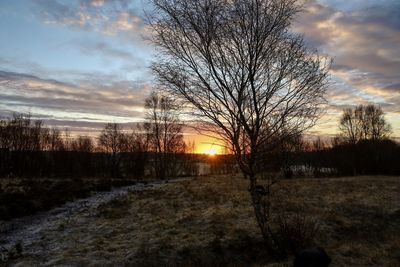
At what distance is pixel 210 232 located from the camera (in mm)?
15664

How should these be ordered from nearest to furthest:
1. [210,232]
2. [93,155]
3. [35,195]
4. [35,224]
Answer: [210,232] → [35,224] → [35,195] → [93,155]

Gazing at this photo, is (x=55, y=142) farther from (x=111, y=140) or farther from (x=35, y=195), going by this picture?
(x=35, y=195)

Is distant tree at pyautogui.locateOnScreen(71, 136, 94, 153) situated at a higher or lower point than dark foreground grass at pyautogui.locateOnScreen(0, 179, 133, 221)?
higher

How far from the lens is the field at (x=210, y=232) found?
12430 millimetres

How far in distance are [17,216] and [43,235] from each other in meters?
5.81

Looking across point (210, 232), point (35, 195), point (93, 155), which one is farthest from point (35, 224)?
point (93, 155)

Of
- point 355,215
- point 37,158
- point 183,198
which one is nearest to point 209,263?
point 355,215

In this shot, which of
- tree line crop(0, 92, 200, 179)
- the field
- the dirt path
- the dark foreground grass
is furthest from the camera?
tree line crop(0, 92, 200, 179)

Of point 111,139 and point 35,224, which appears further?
point 111,139

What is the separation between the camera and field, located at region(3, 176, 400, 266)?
1243cm

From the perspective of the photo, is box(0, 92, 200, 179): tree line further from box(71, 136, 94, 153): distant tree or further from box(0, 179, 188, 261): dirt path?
box(0, 179, 188, 261): dirt path

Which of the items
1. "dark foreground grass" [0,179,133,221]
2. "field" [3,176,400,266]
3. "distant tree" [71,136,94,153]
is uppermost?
"distant tree" [71,136,94,153]

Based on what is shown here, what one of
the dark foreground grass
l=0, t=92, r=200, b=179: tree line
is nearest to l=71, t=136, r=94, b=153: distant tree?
l=0, t=92, r=200, b=179: tree line

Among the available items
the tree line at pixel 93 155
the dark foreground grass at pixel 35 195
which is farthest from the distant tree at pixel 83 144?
the dark foreground grass at pixel 35 195
